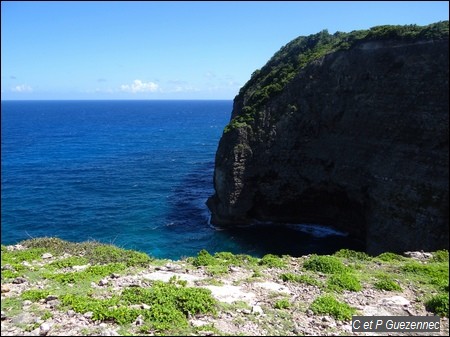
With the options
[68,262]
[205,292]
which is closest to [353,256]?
[205,292]

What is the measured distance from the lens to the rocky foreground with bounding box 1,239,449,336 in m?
12.0

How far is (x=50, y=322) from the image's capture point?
11.8 meters

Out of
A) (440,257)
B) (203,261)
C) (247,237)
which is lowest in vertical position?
(247,237)

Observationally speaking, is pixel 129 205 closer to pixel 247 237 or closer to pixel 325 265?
pixel 247 237

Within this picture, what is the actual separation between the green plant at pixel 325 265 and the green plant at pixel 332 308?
3.50 meters

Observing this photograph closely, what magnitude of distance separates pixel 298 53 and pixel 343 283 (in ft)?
147

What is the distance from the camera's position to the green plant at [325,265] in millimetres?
17234

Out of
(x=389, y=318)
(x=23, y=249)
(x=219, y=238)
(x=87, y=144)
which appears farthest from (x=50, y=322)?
(x=87, y=144)

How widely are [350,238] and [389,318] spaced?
31.2 meters

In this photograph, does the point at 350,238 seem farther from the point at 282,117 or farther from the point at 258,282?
the point at 258,282

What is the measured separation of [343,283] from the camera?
1548 centimetres

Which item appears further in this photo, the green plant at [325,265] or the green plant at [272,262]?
the green plant at [272,262]

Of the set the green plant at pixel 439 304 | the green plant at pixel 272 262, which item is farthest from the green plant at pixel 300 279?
the green plant at pixel 439 304

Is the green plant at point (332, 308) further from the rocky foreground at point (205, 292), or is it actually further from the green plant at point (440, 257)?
the green plant at point (440, 257)
